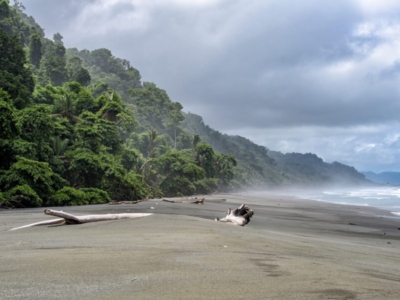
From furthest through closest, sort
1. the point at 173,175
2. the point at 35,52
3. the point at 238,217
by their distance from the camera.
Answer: the point at 35,52 → the point at 173,175 → the point at 238,217

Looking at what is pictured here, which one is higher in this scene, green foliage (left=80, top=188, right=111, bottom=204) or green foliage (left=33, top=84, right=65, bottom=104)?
green foliage (left=33, top=84, right=65, bottom=104)

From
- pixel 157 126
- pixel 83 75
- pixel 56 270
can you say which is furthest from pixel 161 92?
pixel 56 270

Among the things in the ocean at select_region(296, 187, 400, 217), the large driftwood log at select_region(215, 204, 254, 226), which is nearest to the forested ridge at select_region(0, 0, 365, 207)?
the large driftwood log at select_region(215, 204, 254, 226)

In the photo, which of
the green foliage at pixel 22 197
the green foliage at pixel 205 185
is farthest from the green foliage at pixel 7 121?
the green foliage at pixel 205 185

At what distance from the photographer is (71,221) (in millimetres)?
9430

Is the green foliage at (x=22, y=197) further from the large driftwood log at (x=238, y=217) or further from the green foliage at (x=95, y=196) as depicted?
the large driftwood log at (x=238, y=217)

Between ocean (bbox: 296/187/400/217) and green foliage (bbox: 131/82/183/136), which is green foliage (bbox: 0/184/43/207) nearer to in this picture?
ocean (bbox: 296/187/400/217)

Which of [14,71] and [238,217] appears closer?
[238,217]

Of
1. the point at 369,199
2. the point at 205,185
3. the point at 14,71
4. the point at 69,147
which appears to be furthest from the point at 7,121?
the point at 369,199

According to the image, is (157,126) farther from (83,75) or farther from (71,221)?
(71,221)

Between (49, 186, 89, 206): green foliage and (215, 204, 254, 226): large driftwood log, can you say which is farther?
(49, 186, 89, 206): green foliage

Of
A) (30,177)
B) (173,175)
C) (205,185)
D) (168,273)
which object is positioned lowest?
(168,273)

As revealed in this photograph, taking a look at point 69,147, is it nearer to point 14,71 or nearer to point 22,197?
point 14,71

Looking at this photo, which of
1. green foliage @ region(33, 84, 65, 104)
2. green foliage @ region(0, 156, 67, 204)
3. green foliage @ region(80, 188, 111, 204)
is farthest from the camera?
green foliage @ region(33, 84, 65, 104)
